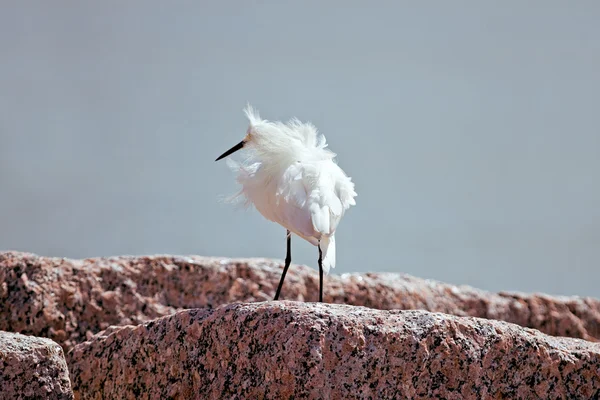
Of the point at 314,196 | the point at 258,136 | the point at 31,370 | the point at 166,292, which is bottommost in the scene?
the point at 31,370

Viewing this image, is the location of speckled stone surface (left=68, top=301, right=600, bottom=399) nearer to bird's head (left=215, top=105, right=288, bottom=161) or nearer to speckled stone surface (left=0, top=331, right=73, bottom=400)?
speckled stone surface (left=0, top=331, right=73, bottom=400)

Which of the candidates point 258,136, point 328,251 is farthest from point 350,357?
point 258,136

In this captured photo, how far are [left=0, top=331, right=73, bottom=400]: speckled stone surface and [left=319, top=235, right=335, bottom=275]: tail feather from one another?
2030 mm

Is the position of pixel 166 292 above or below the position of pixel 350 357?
above

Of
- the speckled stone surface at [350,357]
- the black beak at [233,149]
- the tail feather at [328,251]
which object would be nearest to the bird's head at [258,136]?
the black beak at [233,149]

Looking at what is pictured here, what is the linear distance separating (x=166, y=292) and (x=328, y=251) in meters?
1.67

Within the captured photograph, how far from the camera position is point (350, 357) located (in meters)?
3.11

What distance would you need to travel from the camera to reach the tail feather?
5.24 metres

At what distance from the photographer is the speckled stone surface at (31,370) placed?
3393mm

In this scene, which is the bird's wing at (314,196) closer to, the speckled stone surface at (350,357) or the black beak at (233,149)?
the black beak at (233,149)

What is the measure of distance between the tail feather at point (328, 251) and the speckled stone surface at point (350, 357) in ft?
5.99

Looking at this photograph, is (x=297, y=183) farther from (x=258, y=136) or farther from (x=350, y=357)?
(x=350, y=357)

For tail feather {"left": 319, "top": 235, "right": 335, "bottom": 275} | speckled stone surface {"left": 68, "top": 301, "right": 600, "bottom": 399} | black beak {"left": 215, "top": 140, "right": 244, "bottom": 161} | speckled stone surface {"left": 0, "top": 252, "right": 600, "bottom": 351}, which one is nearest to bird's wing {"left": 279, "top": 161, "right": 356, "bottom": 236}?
tail feather {"left": 319, "top": 235, "right": 335, "bottom": 275}

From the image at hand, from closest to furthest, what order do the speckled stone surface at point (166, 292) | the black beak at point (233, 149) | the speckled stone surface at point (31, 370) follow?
the speckled stone surface at point (31, 370) → the speckled stone surface at point (166, 292) → the black beak at point (233, 149)
